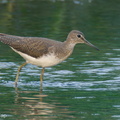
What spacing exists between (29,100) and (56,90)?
1128mm

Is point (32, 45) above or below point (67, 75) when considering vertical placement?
above

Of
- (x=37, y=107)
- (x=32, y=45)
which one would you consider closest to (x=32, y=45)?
(x=32, y=45)

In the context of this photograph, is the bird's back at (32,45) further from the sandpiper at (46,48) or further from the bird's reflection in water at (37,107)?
the bird's reflection in water at (37,107)

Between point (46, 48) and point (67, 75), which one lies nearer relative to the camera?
point (46, 48)

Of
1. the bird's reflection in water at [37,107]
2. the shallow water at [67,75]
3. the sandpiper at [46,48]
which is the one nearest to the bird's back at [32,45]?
→ the sandpiper at [46,48]

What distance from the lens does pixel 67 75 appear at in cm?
1566

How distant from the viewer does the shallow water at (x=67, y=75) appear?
39.5 ft

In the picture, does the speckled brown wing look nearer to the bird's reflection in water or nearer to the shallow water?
the shallow water

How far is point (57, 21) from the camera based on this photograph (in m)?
25.8

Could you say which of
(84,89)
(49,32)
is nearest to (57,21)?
(49,32)

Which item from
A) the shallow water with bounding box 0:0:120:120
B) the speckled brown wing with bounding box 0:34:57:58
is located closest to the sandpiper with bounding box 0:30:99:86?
the speckled brown wing with bounding box 0:34:57:58

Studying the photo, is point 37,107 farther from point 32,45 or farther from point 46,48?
point 32,45

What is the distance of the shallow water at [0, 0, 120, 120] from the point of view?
39.5 ft

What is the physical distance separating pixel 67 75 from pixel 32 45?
4.58ft
